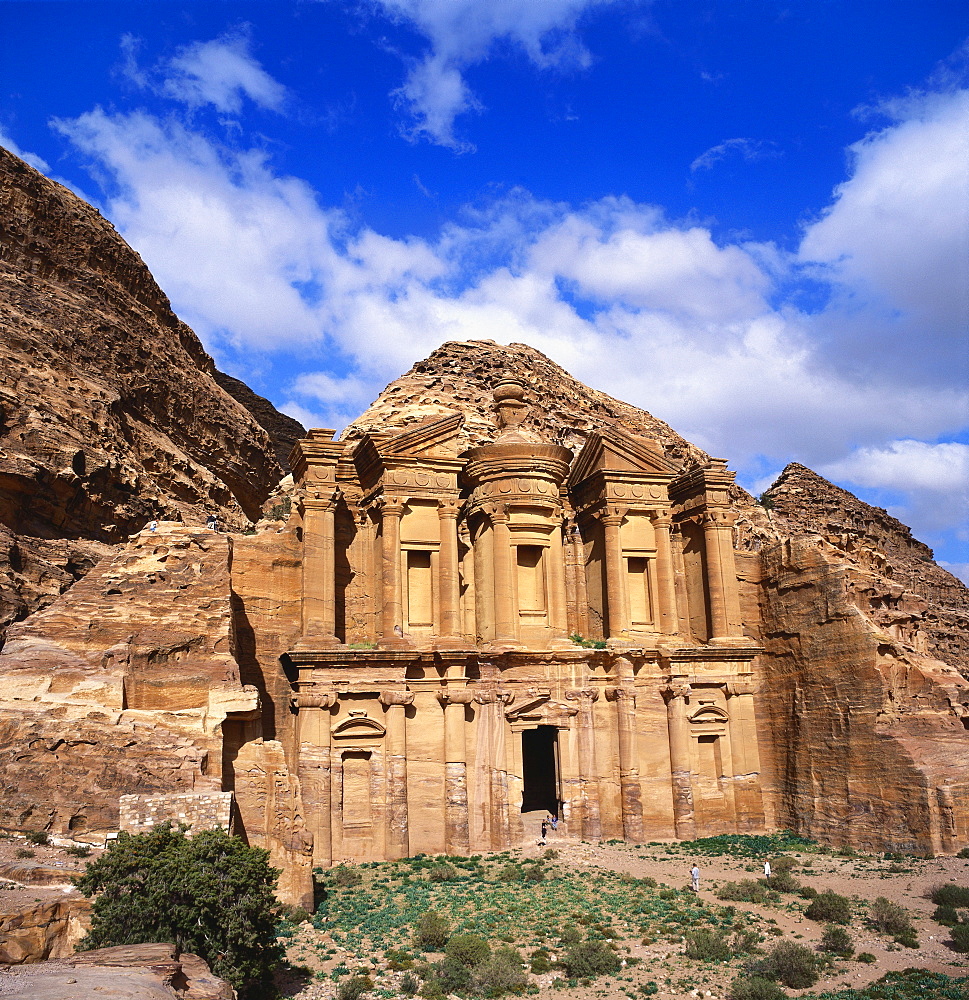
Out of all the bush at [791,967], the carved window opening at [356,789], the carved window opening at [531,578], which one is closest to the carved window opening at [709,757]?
the carved window opening at [531,578]

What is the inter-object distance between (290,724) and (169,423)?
1689cm

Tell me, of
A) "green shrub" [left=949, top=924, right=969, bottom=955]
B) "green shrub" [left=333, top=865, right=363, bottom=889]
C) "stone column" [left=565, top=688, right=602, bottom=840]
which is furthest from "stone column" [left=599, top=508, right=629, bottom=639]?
"green shrub" [left=949, top=924, right=969, bottom=955]

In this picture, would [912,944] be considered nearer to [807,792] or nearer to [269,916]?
[807,792]

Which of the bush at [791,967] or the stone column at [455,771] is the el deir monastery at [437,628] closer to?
the stone column at [455,771]

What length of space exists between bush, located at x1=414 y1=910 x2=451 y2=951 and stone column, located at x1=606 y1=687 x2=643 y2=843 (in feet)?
33.5

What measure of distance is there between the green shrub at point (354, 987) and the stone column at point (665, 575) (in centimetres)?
1777

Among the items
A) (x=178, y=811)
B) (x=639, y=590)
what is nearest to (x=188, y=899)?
(x=178, y=811)

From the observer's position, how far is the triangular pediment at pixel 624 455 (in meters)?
30.8

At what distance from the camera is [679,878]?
906 inches

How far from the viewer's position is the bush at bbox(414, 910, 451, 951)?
17.6 m

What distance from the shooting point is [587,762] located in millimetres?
27250

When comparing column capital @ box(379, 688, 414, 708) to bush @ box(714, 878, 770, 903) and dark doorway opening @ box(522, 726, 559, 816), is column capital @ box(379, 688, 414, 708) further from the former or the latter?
bush @ box(714, 878, 770, 903)

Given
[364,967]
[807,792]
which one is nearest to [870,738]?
[807,792]

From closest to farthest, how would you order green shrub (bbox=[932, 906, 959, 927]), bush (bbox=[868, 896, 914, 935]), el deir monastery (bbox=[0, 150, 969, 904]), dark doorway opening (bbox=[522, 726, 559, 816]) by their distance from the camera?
bush (bbox=[868, 896, 914, 935]) → green shrub (bbox=[932, 906, 959, 927]) → el deir monastery (bbox=[0, 150, 969, 904]) → dark doorway opening (bbox=[522, 726, 559, 816])
